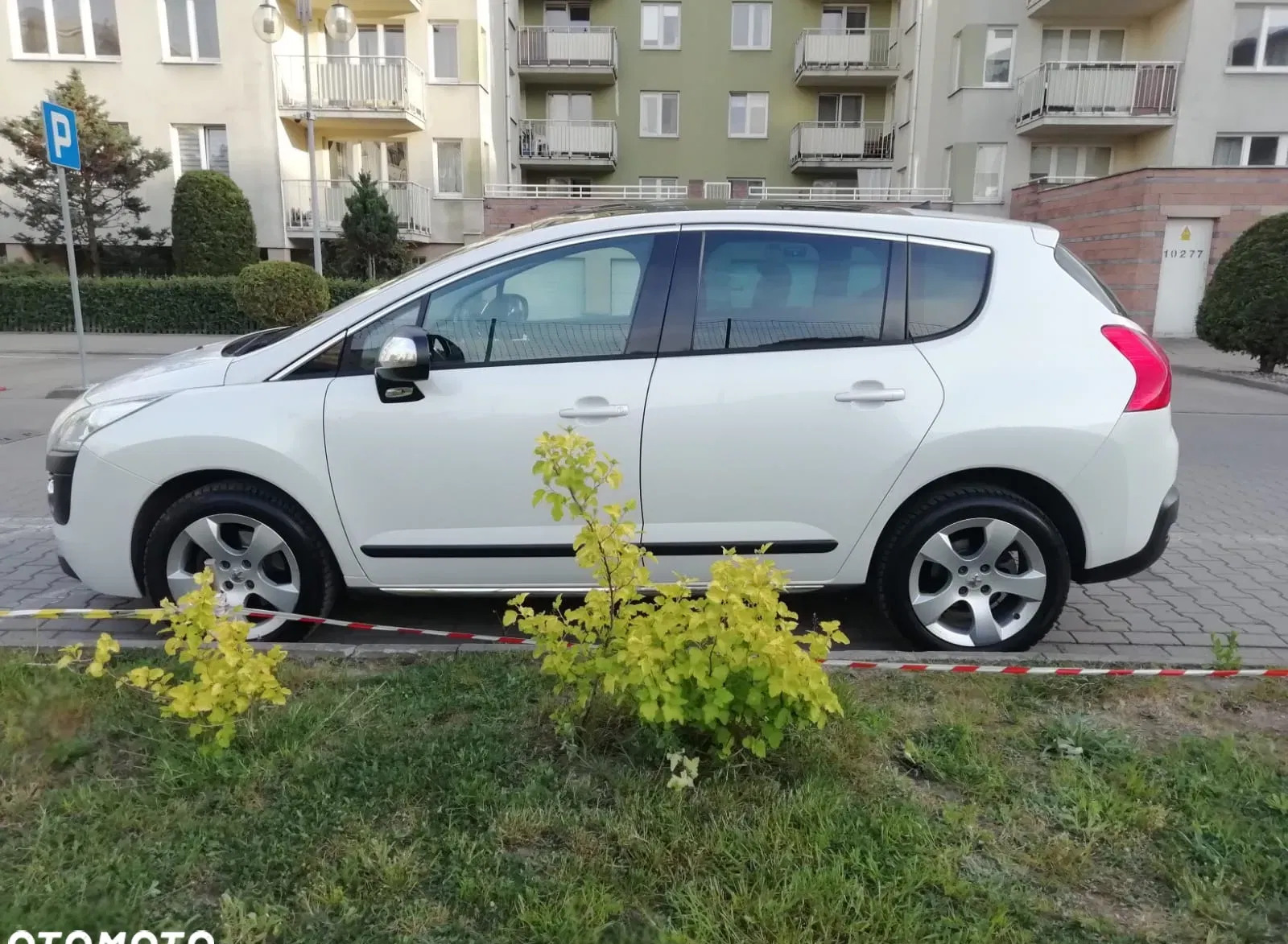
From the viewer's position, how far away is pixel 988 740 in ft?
9.95

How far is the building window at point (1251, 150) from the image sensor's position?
78.2ft

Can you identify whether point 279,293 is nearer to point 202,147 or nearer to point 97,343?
point 97,343

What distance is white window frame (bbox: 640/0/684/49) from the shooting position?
3111cm

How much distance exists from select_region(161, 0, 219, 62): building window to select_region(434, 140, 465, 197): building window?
5.96m

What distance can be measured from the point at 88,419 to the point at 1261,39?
95.8ft

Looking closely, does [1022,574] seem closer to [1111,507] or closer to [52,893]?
[1111,507]

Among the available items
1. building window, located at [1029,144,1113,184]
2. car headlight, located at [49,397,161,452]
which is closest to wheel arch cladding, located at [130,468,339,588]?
car headlight, located at [49,397,161,452]

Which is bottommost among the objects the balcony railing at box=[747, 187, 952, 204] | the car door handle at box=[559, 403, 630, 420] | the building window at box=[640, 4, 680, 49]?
the car door handle at box=[559, 403, 630, 420]

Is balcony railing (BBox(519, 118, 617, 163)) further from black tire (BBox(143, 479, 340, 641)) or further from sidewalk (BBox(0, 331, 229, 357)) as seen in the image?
black tire (BBox(143, 479, 340, 641))

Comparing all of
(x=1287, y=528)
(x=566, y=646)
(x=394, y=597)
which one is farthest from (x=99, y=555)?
(x=1287, y=528)

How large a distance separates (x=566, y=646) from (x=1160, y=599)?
137 inches

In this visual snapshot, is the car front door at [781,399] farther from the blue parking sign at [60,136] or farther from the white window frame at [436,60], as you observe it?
the white window frame at [436,60]

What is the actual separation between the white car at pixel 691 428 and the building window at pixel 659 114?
30.0 meters

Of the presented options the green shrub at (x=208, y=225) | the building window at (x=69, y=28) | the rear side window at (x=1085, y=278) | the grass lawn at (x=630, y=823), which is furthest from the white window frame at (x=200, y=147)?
the rear side window at (x=1085, y=278)
